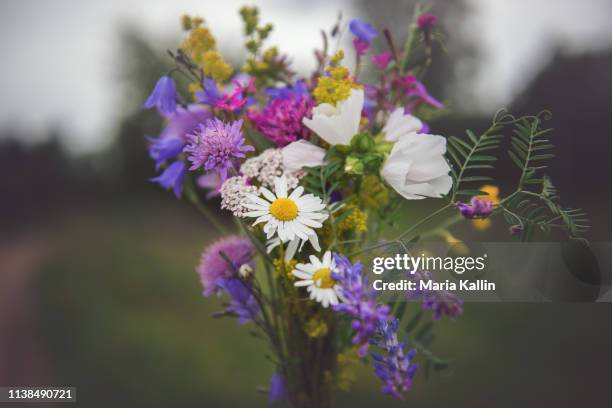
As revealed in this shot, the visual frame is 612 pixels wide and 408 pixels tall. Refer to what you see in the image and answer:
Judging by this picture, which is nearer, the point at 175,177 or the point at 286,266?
the point at 286,266

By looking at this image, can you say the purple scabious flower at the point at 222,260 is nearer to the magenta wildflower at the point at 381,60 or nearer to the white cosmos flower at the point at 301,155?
the white cosmos flower at the point at 301,155

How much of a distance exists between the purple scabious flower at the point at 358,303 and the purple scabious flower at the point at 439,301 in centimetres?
6

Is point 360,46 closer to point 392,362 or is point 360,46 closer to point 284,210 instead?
point 284,210

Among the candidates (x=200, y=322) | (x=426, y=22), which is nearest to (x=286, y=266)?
(x=426, y=22)

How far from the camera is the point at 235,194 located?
0.51 meters

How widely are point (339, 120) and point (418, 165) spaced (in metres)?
0.10

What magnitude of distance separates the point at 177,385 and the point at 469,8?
319cm

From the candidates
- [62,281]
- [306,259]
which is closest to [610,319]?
[306,259]

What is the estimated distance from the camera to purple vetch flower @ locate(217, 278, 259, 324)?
0.65 meters

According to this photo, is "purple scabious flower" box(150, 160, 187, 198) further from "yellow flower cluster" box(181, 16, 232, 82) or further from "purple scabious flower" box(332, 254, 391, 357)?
"purple scabious flower" box(332, 254, 391, 357)

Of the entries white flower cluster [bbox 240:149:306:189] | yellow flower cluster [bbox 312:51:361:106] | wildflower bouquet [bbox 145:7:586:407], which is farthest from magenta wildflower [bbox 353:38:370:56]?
white flower cluster [bbox 240:149:306:189]

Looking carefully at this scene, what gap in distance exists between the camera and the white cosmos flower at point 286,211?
0.51 m

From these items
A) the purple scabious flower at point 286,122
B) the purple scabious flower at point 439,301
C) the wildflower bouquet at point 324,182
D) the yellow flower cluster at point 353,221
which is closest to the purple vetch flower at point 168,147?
the wildflower bouquet at point 324,182

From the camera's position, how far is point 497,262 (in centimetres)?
62
